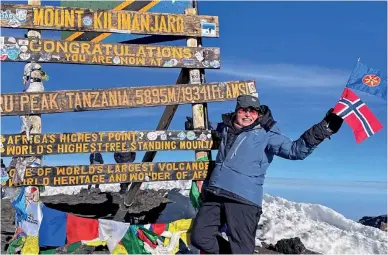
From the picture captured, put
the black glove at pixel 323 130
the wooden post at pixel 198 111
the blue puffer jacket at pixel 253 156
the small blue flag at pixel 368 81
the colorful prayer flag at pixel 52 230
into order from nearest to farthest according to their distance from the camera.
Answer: the black glove at pixel 323 130, the blue puffer jacket at pixel 253 156, the small blue flag at pixel 368 81, the colorful prayer flag at pixel 52 230, the wooden post at pixel 198 111

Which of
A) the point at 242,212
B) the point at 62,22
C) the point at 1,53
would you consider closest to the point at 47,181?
the point at 1,53

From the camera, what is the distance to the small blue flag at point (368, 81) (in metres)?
5.89

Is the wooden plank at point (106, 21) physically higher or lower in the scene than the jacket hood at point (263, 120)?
higher

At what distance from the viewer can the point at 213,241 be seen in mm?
6004

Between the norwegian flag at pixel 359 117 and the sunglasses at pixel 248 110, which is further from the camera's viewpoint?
the sunglasses at pixel 248 110

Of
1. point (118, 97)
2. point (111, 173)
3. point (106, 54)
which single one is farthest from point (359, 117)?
point (106, 54)

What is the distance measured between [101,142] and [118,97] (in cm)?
75

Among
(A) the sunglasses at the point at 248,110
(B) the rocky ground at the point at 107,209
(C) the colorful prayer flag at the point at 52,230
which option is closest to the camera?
(A) the sunglasses at the point at 248,110

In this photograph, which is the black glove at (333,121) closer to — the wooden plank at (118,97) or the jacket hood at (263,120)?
the jacket hood at (263,120)

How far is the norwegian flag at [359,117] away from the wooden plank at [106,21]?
2709 mm

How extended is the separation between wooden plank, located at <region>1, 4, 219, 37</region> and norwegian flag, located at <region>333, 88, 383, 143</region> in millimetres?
2709

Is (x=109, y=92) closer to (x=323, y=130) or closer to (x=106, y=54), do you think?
(x=106, y=54)

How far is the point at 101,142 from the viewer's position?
6844 mm

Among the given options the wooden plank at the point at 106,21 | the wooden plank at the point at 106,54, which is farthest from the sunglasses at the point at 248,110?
the wooden plank at the point at 106,21
